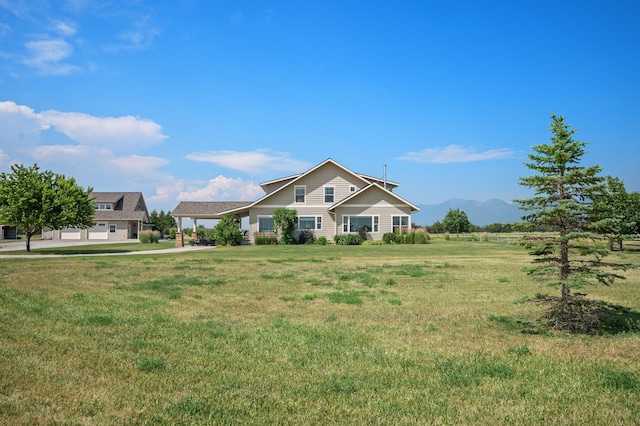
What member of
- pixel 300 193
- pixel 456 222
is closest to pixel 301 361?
pixel 300 193

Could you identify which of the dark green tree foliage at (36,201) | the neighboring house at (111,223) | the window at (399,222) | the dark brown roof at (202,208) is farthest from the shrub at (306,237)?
the neighboring house at (111,223)

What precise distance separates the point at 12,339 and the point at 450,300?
9.57m

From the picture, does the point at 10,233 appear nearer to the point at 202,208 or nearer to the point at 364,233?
the point at 202,208

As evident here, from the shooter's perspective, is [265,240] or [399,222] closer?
[265,240]

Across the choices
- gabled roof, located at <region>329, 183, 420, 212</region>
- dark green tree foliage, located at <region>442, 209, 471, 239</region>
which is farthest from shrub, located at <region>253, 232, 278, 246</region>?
dark green tree foliage, located at <region>442, 209, 471, 239</region>

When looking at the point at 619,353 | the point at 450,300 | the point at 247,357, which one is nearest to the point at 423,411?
the point at 247,357

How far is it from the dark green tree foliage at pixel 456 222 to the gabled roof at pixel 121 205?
5365 cm

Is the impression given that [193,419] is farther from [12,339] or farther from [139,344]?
[12,339]

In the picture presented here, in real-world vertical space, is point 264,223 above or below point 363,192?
below

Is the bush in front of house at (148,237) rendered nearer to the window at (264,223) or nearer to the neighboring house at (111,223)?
the neighboring house at (111,223)

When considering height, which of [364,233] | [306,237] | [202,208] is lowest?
[306,237]

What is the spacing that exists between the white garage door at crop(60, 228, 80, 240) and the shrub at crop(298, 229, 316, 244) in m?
38.0

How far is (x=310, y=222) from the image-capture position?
45.5 meters

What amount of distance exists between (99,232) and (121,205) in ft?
19.0
